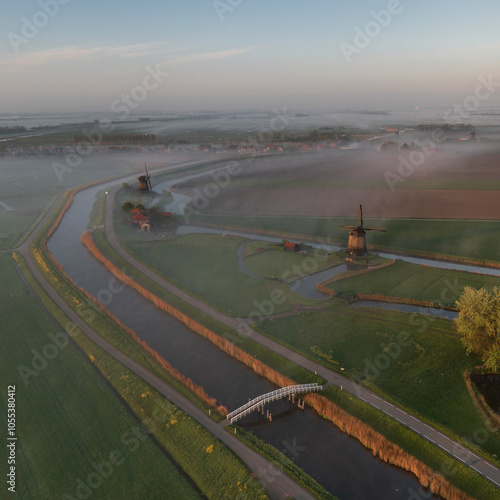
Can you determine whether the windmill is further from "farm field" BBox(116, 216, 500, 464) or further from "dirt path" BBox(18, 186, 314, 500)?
"dirt path" BBox(18, 186, 314, 500)

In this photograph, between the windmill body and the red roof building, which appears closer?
the windmill body

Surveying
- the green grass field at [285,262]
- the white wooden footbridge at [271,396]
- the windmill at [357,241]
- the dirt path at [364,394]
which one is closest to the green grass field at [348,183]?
the windmill at [357,241]

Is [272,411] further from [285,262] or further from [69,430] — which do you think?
[285,262]

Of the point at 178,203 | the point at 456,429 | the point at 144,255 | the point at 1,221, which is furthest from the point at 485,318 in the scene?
the point at 1,221

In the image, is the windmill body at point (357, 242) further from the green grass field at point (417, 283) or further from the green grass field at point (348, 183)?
the green grass field at point (348, 183)

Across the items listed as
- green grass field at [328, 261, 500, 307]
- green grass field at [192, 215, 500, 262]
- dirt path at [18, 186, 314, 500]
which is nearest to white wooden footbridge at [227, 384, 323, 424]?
dirt path at [18, 186, 314, 500]

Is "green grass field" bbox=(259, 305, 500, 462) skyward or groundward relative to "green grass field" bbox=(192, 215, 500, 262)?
groundward

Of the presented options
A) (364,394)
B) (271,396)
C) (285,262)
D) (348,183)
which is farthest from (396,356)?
(348,183)
